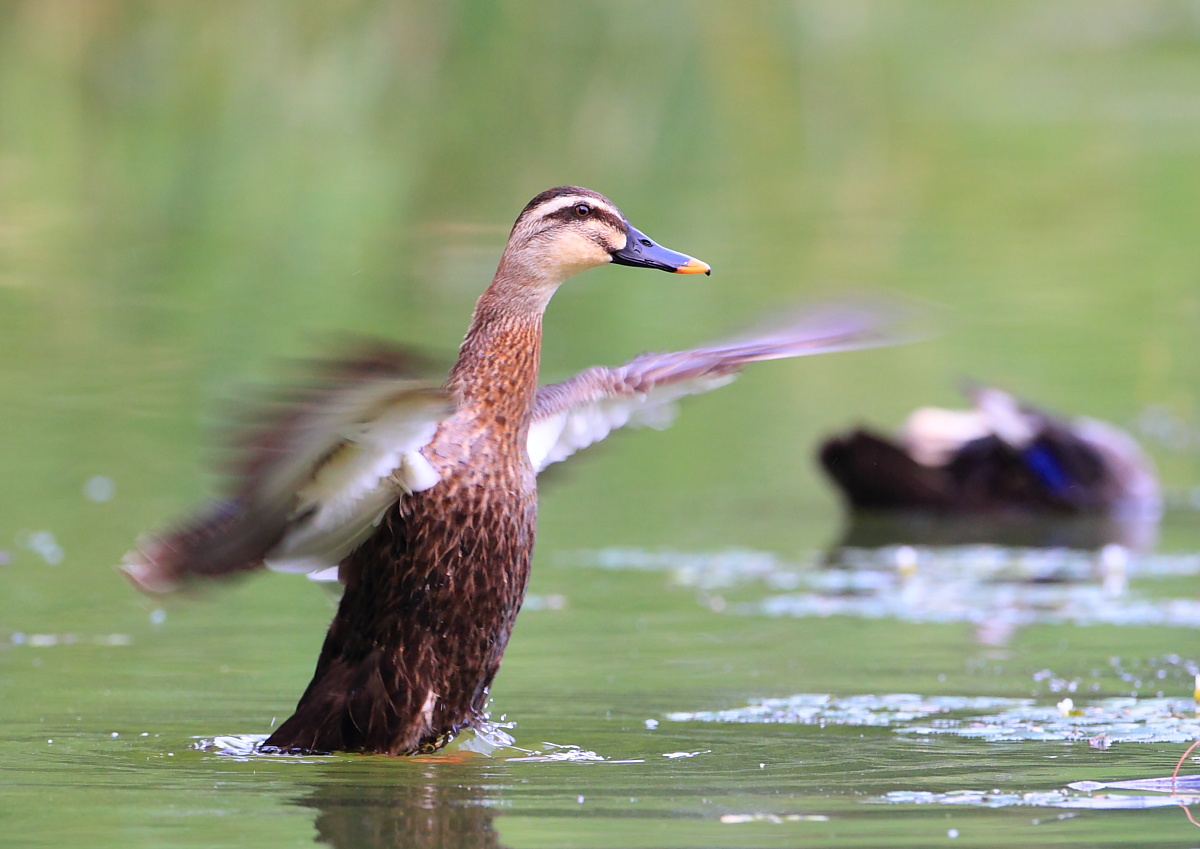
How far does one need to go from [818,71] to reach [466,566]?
17410 mm

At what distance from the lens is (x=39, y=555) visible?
7438mm

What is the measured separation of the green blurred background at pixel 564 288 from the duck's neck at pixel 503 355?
64 centimetres

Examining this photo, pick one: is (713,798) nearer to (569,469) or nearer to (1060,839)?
(1060,839)

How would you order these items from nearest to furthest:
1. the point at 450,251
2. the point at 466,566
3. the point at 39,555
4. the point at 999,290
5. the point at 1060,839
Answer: the point at 1060,839
the point at 466,566
the point at 39,555
the point at 999,290
the point at 450,251

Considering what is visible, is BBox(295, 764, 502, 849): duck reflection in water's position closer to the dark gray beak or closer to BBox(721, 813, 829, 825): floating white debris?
BBox(721, 813, 829, 825): floating white debris

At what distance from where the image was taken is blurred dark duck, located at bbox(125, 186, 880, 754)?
470cm

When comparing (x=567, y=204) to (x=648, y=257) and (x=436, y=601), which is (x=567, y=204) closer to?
(x=648, y=257)

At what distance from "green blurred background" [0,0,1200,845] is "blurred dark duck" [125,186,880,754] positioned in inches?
14.1

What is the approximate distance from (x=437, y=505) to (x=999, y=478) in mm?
4324

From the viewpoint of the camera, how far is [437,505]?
16.4 ft

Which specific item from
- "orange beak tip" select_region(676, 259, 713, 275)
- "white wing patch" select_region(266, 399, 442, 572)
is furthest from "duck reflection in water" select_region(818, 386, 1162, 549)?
"white wing patch" select_region(266, 399, 442, 572)

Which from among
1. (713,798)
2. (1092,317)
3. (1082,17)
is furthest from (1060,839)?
(1082,17)

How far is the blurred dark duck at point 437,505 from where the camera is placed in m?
4.70

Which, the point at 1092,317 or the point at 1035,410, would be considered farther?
the point at 1092,317
